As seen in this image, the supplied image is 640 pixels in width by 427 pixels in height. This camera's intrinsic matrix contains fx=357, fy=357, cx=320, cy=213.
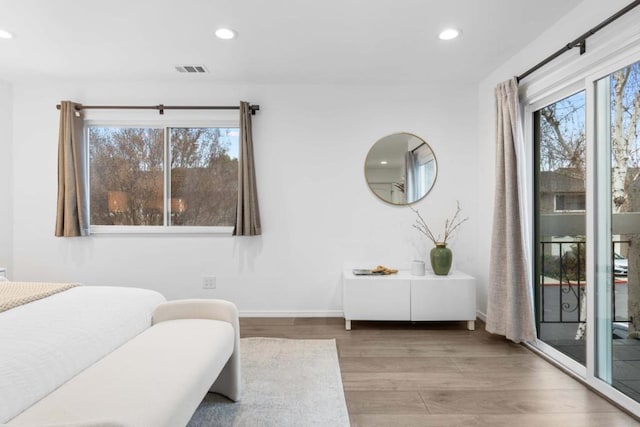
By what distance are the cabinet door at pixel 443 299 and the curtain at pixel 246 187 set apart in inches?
62.5

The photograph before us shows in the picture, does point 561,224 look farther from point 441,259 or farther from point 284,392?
point 284,392

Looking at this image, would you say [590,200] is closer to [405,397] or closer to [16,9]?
[405,397]

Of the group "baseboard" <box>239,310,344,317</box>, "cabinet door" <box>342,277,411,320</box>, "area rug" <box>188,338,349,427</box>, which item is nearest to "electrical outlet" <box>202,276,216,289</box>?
"baseboard" <box>239,310,344,317</box>

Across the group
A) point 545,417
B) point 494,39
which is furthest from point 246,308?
point 494,39

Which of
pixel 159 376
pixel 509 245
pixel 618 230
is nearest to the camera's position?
pixel 159 376

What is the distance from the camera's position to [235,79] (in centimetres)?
343

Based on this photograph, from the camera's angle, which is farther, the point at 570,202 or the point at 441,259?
the point at 441,259

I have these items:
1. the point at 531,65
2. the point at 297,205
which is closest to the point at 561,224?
the point at 531,65

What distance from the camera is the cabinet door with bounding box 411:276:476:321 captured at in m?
3.15

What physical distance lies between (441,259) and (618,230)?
139 centimetres

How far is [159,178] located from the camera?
361 cm

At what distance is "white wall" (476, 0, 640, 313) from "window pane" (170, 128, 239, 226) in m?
2.43

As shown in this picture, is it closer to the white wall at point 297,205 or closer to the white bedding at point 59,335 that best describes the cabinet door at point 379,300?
the white wall at point 297,205

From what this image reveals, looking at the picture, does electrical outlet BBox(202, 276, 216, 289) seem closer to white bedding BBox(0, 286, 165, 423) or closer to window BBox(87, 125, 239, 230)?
window BBox(87, 125, 239, 230)
